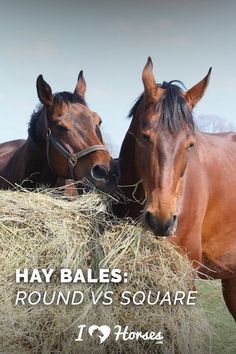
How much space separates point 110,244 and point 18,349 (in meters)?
0.82

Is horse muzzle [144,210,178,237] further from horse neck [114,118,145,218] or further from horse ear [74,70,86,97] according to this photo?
horse ear [74,70,86,97]

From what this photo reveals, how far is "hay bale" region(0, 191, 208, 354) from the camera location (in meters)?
3.09

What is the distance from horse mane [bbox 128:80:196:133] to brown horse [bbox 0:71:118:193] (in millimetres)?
727

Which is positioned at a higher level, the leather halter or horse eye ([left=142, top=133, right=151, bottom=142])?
horse eye ([left=142, top=133, right=151, bottom=142])

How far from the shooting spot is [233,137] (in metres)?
4.91

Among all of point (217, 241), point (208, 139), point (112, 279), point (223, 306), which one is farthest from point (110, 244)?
point (223, 306)

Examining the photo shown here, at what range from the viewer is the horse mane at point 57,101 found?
461 cm

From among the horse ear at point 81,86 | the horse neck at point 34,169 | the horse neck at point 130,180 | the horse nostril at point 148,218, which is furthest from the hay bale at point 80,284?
the horse ear at point 81,86

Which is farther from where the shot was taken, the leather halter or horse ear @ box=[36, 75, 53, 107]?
horse ear @ box=[36, 75, 53, 107]

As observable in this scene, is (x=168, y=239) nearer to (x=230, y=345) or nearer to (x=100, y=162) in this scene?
(x=100, y=162)

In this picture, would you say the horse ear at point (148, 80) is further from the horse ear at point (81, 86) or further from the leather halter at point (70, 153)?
the horse ear at point (81, 86)

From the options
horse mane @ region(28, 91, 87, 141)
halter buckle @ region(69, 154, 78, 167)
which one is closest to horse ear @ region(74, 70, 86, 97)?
horse mane @ region(28, 91, 87, 141)

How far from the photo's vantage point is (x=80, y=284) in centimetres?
318

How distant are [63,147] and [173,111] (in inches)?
54.7
